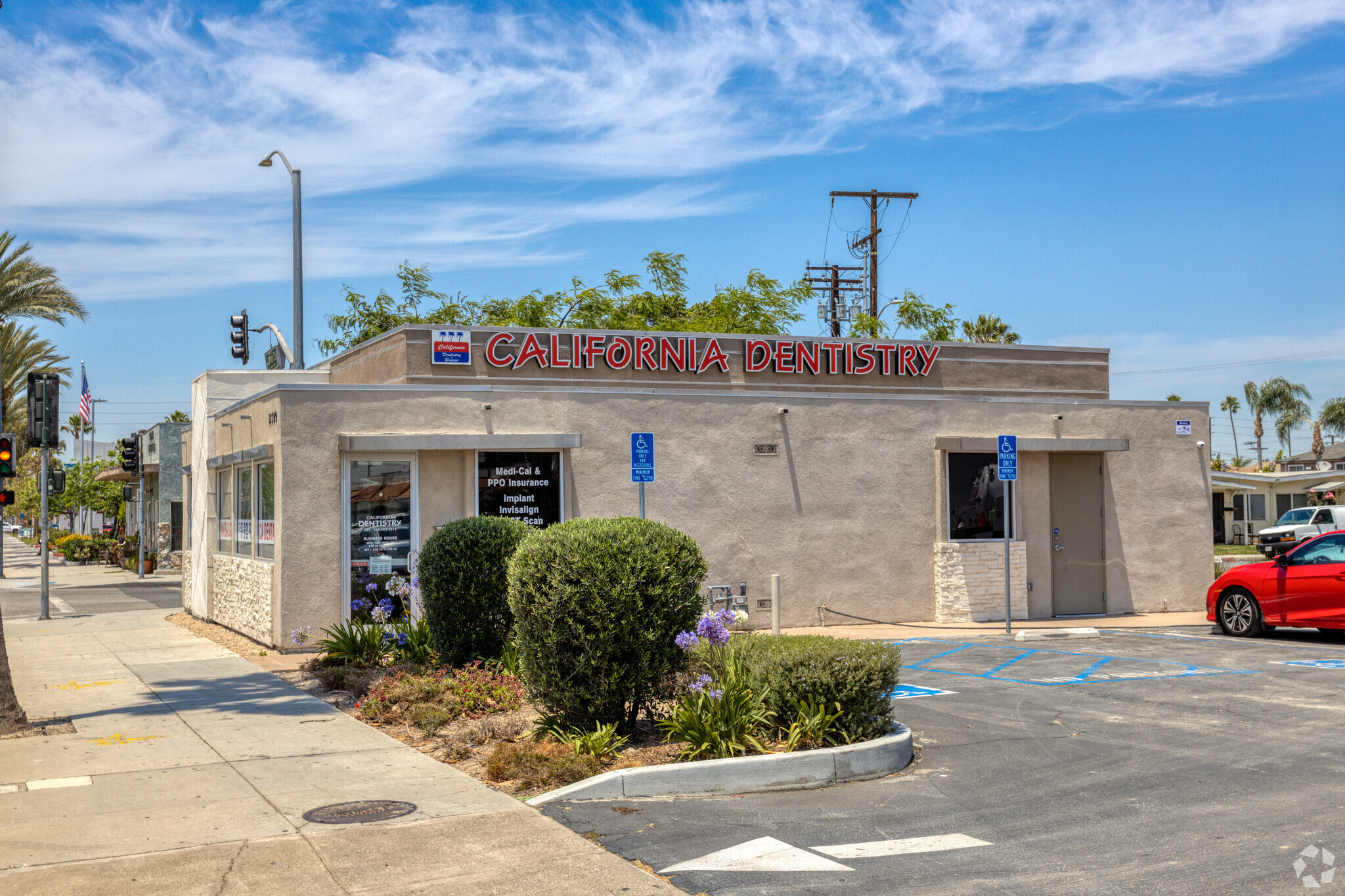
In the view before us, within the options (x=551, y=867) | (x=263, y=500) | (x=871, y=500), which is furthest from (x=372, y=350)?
(x=551, y=867)

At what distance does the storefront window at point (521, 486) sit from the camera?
15.9 m

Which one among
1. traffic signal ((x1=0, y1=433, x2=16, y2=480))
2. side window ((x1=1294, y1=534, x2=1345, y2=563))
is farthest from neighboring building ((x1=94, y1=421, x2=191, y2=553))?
side window ((x1=1294, y1=534, x2=1345, y2=563))

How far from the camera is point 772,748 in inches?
322

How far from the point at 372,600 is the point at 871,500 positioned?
301 inches

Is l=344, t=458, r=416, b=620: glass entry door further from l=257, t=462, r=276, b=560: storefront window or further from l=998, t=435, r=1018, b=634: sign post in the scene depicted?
l=998, t=435, r=1018, b=634: sign post

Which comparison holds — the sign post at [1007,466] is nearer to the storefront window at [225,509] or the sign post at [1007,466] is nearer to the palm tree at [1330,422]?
the storefront window at [225,509]

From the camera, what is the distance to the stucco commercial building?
15.2 meters

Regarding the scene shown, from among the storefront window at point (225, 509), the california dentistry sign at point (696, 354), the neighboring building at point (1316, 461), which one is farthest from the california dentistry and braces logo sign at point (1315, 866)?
the neighboring building at point (1316, 461)

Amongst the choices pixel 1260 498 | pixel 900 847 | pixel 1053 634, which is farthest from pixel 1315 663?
pixel 1260 498

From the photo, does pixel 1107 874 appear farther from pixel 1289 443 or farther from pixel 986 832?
pixel 1289 443

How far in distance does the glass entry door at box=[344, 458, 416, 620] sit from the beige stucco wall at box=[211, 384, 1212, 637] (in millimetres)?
201

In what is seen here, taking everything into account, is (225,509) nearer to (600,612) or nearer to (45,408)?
(45,408)

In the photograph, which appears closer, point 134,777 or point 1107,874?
point 1107,874

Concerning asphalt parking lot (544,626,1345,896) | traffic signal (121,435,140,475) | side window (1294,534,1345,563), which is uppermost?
traffic signal (121,435,140,475)
